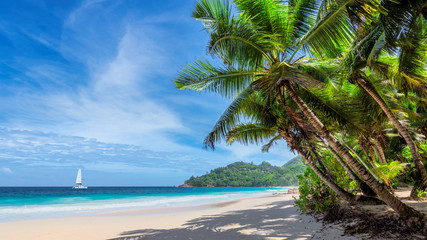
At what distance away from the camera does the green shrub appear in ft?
22.6

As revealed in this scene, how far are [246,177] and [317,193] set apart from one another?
100961mm

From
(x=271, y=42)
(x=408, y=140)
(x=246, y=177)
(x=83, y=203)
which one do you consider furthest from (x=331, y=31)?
(x=246, y=177)

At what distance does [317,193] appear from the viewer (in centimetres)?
738

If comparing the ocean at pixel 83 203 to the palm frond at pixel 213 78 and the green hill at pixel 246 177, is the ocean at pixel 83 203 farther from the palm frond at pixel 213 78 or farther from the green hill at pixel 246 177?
the green hill at pixel 246 177

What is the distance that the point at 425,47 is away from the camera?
5441 millimetres

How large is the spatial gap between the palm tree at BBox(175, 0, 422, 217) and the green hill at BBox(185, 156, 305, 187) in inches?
3712

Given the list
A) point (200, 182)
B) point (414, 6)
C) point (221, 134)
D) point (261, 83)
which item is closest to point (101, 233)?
point (221, 134)

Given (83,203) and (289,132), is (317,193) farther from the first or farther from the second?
(83,203)

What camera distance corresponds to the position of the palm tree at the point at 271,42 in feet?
15.3

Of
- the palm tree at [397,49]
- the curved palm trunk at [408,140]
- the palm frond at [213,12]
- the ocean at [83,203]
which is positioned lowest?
the ocean at [83,203]

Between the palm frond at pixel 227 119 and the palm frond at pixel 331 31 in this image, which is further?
the palm frond at pixel 227 119

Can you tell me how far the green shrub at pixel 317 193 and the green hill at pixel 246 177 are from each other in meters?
90.9

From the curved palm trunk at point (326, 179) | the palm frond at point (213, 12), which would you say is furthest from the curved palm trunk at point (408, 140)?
the palm frond at point (213, 12)

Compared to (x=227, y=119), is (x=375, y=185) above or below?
below
